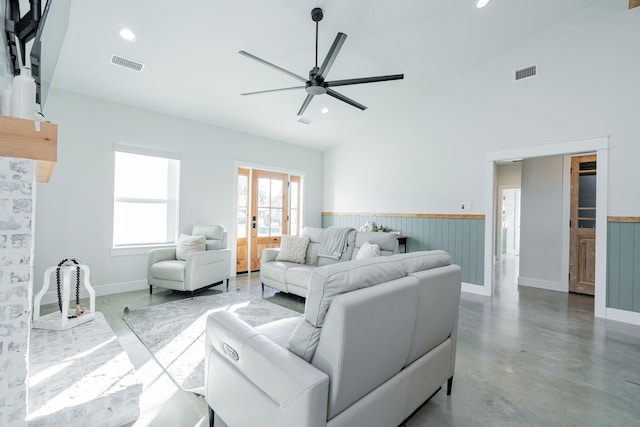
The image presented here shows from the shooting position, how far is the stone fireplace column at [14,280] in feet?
3.35

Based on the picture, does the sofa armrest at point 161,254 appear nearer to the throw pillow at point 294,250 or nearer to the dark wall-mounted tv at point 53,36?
the throw pillow at point 294,250

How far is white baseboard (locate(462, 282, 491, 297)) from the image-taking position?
4.28m

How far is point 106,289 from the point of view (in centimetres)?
394

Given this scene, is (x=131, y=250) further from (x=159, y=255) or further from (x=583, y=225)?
(x=583, y=225)

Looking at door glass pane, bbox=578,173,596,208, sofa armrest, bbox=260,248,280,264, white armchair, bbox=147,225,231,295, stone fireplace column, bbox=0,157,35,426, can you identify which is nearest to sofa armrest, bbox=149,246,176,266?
white armchair, bbox=147,225,231,295

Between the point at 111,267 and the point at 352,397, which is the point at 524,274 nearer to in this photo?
the point at 352,397

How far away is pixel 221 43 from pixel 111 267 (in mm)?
3282

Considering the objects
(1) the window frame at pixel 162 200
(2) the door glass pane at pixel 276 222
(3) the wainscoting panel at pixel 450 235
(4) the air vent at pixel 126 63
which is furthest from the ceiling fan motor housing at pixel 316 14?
(2) the door glass pane at pixel 276 222

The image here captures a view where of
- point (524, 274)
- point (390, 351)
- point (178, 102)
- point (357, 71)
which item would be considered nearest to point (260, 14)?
point (357, 71)

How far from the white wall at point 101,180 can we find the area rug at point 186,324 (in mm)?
1107

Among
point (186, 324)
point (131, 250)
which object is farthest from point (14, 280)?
point (131, 250)

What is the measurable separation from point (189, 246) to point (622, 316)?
17.9 feet

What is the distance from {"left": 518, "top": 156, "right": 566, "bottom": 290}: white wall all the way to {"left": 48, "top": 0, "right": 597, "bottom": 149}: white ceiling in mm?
2119

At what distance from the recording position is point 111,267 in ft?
13.2
